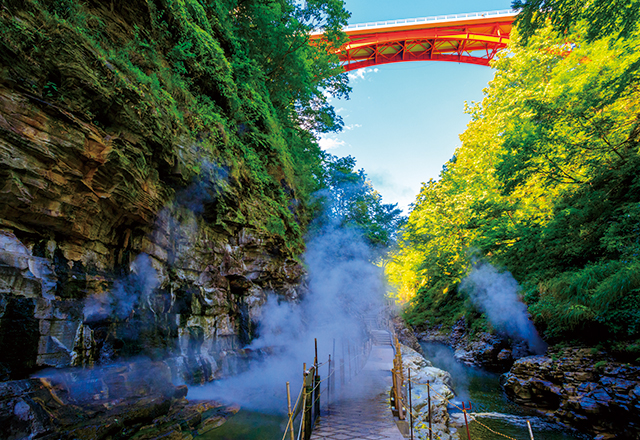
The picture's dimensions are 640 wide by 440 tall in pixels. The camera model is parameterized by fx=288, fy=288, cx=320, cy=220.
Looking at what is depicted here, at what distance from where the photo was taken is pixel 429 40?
27062mm

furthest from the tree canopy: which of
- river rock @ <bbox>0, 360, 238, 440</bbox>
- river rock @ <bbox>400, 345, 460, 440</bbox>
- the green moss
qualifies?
river rock @ <bbox>0, 360, 238, 440</bbox>

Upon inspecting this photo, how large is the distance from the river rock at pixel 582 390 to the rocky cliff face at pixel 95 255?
9245mm

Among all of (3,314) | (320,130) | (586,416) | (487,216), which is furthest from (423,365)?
(3,314)

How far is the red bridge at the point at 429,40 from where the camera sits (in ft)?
79.6

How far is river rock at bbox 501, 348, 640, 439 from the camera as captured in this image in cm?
653

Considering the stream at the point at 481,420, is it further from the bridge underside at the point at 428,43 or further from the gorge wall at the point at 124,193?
the bridge underside at the point at 428,43

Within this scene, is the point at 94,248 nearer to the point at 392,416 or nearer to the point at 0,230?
the point at 0,230

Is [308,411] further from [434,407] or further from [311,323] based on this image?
[311,323]

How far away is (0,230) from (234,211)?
4.75 meters

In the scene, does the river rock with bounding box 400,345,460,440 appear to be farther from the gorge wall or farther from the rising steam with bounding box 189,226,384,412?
the gorge wall

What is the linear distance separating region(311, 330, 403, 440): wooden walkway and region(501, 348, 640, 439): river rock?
4727 mm

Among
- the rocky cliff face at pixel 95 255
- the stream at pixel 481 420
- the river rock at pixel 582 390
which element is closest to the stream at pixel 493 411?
the stream at pixel 481 420

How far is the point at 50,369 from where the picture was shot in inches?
156

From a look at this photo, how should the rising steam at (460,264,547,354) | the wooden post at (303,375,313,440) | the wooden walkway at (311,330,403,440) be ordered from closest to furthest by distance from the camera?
the wooden post at (303,375,313,440) → the wooden walkway at (311,330,403,440) → the rising steam at (460,264,547,354)
